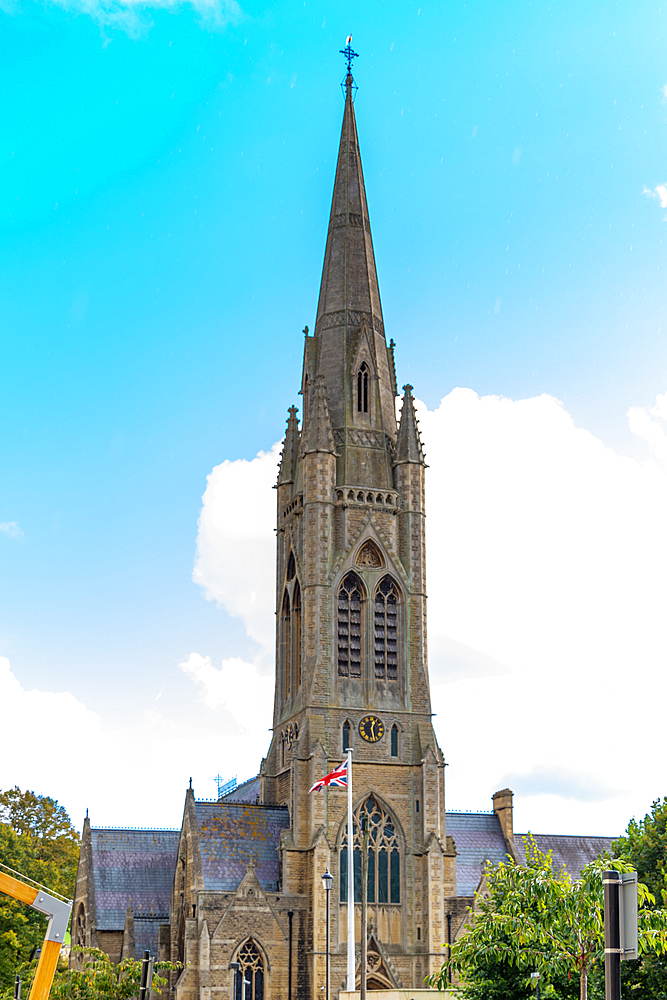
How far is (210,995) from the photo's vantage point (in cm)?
5388

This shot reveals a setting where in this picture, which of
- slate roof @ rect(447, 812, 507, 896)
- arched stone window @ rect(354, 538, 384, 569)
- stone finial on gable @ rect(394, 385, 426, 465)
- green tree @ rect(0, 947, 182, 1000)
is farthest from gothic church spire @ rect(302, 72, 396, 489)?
green tree @ rect(0, 947, 182, 1000)

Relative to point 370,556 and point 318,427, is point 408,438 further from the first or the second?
point 370,556

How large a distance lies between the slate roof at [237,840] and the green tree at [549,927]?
28.8 meters

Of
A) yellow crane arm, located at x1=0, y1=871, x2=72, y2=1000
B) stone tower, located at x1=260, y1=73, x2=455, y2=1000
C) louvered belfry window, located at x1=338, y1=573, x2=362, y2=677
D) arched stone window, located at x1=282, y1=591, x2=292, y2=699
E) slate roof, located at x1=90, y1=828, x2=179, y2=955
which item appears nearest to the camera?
yellow crane arm, located at x1=0, y1=871, x2=72, y2=1000

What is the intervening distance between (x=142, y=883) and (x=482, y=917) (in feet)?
136

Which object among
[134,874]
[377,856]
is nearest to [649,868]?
[377,856]

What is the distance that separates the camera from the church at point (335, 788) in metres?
56.1

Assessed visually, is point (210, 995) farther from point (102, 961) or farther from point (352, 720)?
point (352, 720)

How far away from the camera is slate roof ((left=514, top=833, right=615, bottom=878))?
7131 cm

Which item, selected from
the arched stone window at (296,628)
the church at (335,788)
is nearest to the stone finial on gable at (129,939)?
the church at (335,788)

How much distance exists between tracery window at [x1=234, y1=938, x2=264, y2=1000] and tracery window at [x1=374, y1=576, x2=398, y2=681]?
1436 cm

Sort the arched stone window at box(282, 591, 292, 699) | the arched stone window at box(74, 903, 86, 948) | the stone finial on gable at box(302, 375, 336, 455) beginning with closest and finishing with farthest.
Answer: the stone finial on gable at box(302, 375, 336, 455), the arched stone window at box(282, 591, 292, 699), the arched stone window at box(74, 903, 86, 948)

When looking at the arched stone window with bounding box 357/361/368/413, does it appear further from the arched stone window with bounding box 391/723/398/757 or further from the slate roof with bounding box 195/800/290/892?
the slate roof with bounding box 195/800/290/892

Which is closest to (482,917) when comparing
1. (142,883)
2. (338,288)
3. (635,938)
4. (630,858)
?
(630,858)
